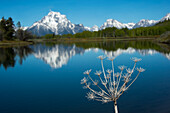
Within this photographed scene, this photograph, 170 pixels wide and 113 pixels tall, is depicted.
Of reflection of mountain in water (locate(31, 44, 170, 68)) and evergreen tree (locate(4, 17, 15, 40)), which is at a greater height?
evergreen tree (locate(4, 17, 15, 40))

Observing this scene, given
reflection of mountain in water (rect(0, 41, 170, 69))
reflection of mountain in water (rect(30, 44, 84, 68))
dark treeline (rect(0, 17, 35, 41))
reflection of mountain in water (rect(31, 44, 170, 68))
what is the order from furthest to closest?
dark treeline (rect(0, 17, 35, 41)) < reflection of mountain in water (rect(0, 41, 170, 69)) < reflection of mountain in water (rect(31, 44, 170, 68)) < reflection of mountain in water (rect(30, 44, 84, 68))

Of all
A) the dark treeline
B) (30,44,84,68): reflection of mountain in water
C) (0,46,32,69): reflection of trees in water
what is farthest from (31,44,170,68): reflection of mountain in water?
the dark treeline

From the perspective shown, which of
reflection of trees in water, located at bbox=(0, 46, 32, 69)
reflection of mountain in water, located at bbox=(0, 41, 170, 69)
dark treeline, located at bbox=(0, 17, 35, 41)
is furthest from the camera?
dark treeline, located at bbox=(0, 17, 35, 41)

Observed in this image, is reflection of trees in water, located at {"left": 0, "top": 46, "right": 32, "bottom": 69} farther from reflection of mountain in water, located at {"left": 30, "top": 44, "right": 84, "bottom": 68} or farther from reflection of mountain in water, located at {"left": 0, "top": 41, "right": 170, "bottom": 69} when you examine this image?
reflection of mountain in water, located at {"left": 30, "top": 44, "right": 84, "bottom": 68}

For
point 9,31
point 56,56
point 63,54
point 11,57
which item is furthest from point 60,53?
point 9,31

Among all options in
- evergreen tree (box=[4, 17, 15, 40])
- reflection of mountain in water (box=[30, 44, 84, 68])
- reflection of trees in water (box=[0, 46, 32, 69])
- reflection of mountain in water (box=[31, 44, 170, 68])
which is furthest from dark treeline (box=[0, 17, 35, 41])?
reflection of mountain in water (box=[31, 44, 170, 68])

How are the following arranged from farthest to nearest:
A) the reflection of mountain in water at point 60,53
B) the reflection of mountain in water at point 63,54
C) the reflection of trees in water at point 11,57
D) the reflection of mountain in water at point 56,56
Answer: the reflection of mountain in water at point 60,53
the reflection of trees in water at point 11,57
the reflection of mountain in water at point 63,54
the reflection of mountain in water at point 56,56

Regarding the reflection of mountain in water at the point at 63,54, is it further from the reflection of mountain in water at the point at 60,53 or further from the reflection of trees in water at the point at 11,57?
Answer: the reflection of trees in water at the point at 11,57

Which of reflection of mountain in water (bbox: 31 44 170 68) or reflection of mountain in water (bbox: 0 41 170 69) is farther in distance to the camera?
reflection of mountain in water (bbox: 0 41 170 69)

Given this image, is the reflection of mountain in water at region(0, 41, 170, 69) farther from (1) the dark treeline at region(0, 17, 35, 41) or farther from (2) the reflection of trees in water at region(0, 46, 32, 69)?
(1) the dark treeline at region(0, 17, 35, 41)

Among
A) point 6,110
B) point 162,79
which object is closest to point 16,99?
point 6,110

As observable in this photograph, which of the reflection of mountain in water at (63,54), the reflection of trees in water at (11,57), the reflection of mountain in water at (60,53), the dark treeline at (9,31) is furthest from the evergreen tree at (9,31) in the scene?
the reflection of mountain in water at (63,54)

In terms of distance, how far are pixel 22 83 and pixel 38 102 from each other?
813cm

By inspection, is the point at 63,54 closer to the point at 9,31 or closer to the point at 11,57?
the point at 11,57
